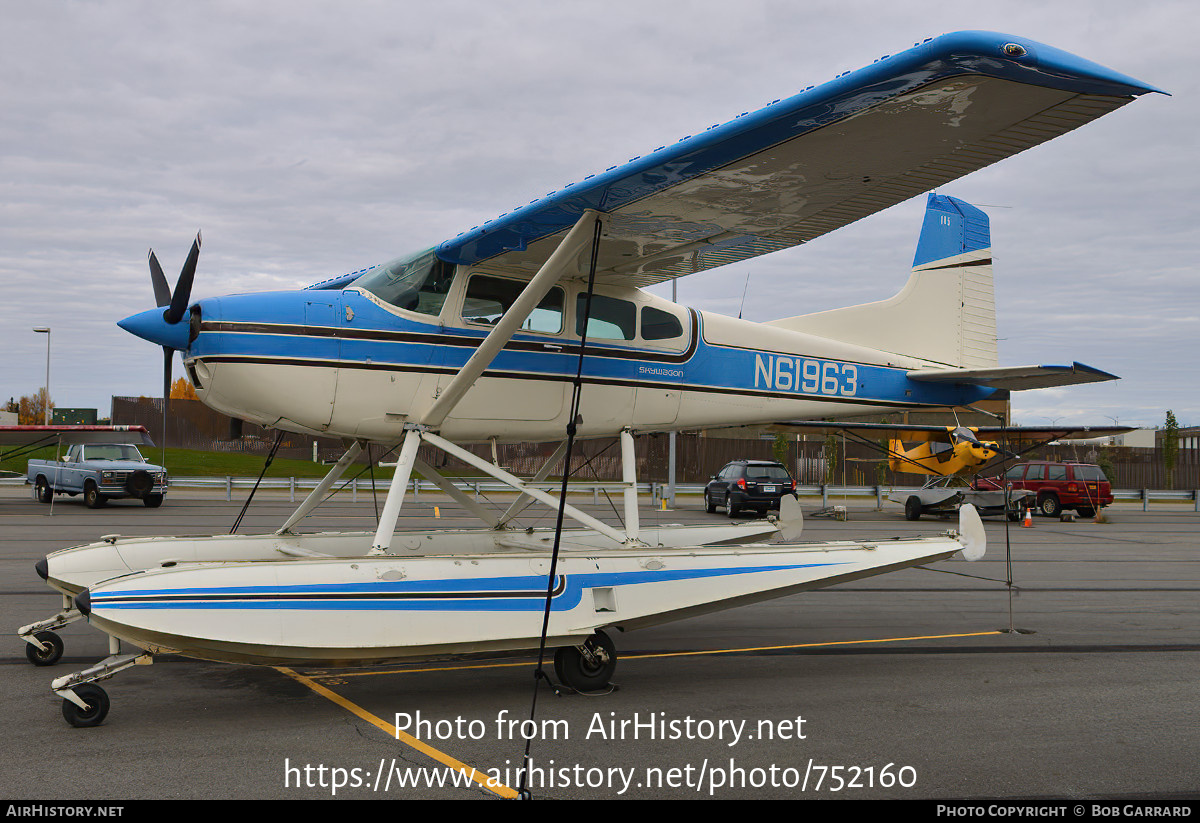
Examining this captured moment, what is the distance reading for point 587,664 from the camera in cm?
646

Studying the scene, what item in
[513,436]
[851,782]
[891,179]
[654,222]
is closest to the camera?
[851,782]

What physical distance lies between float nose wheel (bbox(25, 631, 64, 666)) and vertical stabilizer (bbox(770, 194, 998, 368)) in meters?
7.21

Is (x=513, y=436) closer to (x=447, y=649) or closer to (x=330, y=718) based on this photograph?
(x=447, y=649)

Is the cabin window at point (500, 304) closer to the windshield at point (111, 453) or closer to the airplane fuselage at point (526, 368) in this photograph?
the airplane fuselage at point (526, 368)

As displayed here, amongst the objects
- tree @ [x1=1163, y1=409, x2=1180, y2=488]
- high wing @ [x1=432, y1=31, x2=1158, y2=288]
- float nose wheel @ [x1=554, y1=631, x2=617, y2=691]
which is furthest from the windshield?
tree @ [x1=1163, y1=409, x2=1180, y2=488]

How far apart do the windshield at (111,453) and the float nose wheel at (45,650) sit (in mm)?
19352

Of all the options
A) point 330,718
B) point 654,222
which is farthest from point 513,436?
point 330,718

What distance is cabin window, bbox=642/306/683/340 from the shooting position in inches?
325

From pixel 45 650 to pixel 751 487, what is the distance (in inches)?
738

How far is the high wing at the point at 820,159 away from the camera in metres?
4.78

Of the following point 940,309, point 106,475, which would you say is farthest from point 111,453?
point 940,309

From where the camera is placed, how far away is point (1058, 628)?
8977 mm

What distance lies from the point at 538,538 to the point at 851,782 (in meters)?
4.64

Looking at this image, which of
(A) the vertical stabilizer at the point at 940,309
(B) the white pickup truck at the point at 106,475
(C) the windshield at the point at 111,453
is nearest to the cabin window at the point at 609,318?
(A) the vertical stabilizer at the point at 940,309
